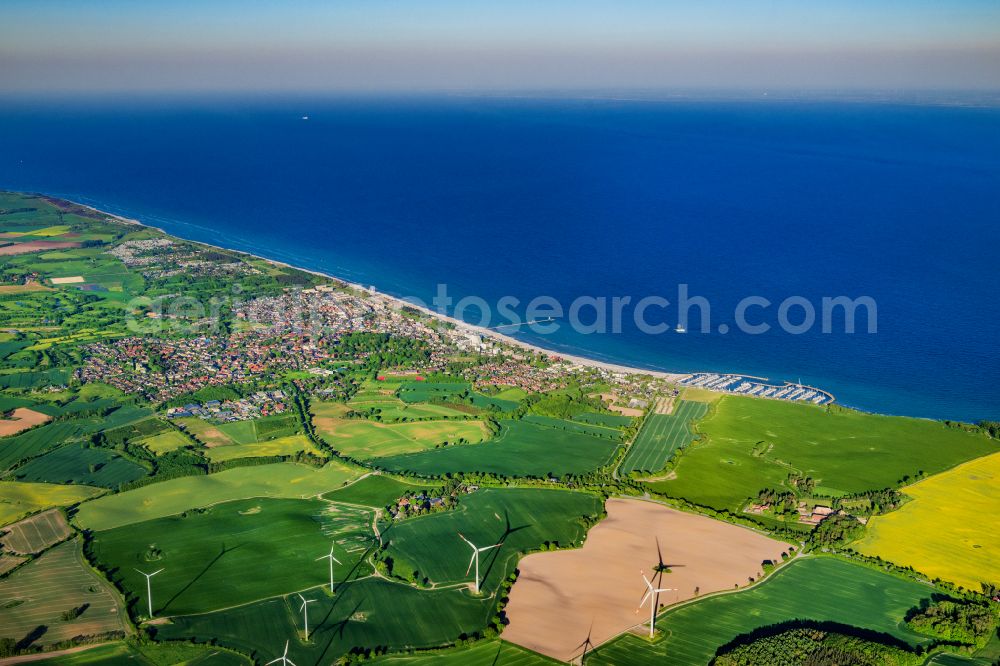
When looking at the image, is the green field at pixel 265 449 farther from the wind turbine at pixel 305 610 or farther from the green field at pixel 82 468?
the wind turbine at pixel 305 610

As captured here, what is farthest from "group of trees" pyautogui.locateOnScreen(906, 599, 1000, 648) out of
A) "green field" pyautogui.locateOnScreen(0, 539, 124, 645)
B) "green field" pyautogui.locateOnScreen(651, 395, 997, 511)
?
"green field" pyautogui.locateOnScreen(0, 539, 124, 645)

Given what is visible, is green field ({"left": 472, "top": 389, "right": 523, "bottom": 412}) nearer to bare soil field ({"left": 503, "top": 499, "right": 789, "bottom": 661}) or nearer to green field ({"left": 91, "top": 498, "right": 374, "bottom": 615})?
bare soil field ({"left": 503, "top": 499, "right": 789, "bottom": 661})

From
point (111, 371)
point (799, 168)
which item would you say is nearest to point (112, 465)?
point (111, 371)

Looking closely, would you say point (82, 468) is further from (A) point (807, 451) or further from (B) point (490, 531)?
(A) point (807, 451)

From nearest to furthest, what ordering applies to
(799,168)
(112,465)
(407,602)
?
1. (407,602)
2. (112,465)
3. (799,168)

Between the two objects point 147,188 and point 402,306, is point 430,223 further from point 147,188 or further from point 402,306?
point 147,188

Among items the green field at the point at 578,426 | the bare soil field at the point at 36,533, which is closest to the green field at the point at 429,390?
the green field at the point at 578,426
